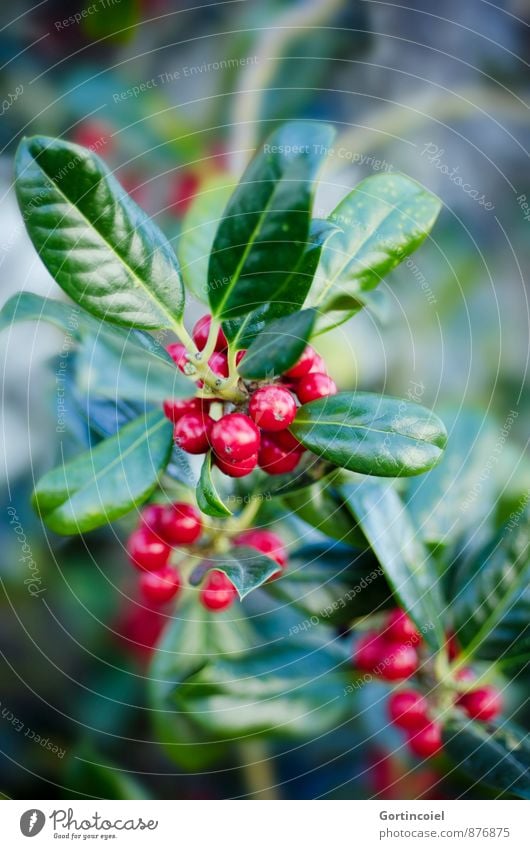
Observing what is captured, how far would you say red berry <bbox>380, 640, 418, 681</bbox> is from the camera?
66 cm

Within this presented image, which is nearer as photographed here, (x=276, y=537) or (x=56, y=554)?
(x=276, y=537)

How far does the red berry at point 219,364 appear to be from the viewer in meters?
0.55

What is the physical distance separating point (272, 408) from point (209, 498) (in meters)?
0.07

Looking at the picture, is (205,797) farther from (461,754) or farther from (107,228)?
(107,228)

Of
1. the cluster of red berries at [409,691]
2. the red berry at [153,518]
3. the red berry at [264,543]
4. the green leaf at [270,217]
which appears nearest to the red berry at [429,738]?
the cluster of red berries at [409,691]

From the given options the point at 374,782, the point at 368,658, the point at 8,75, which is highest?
the point at 8,75

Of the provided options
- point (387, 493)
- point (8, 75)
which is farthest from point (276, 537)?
point (8, 75)

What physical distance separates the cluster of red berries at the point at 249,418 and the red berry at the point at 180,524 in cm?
8

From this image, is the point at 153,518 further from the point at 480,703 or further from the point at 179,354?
the point at 480,703

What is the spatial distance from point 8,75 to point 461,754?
2.75ft

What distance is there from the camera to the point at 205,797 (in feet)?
2.62

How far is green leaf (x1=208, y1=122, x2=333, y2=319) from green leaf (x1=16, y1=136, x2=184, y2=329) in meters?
0.05
